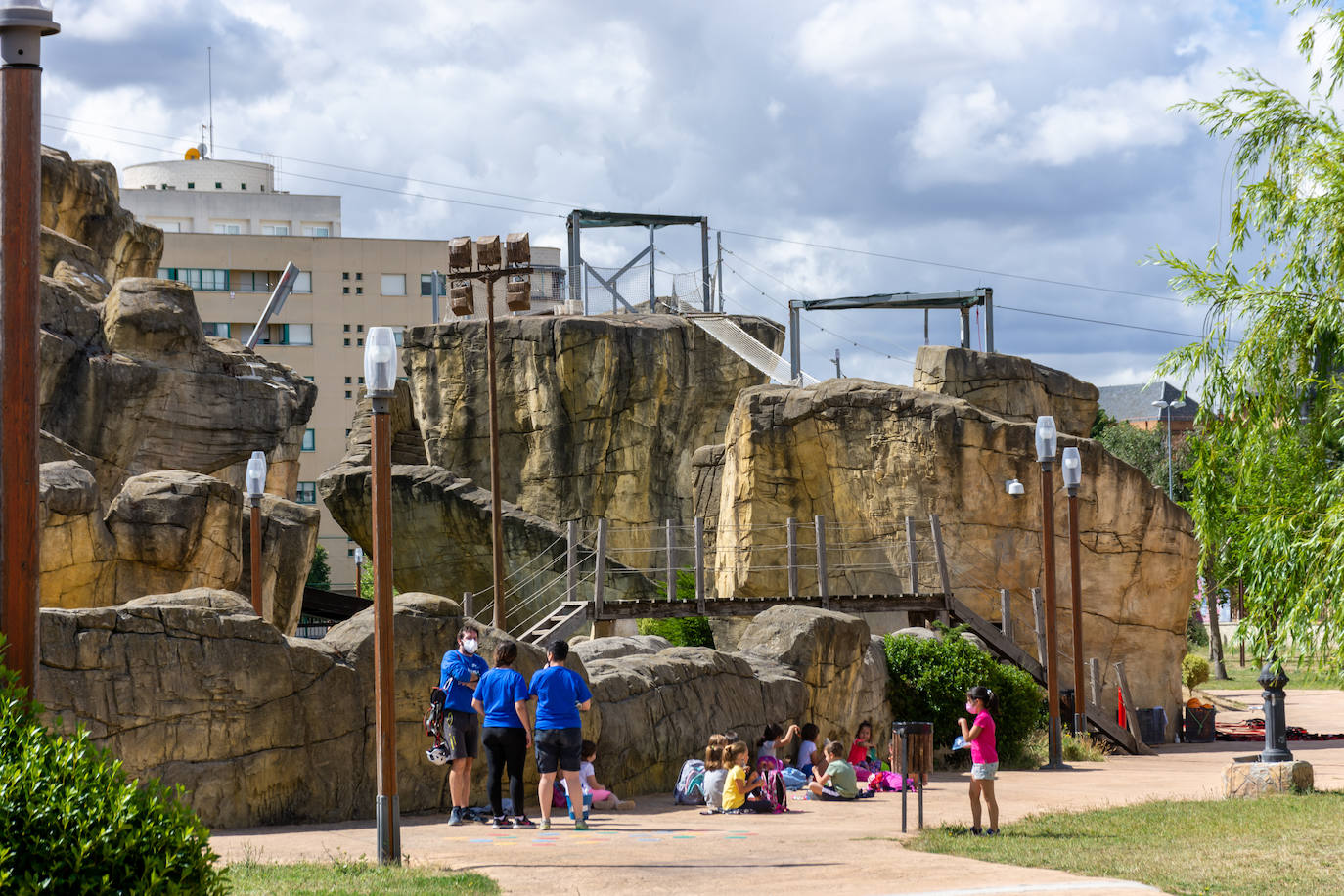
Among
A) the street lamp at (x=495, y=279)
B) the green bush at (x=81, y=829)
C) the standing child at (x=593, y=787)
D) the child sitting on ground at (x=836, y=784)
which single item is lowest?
the child sitting on ground at (x=836, y=784)

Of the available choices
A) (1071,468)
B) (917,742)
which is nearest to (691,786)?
(917,742)

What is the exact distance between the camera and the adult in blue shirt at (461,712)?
10633mm

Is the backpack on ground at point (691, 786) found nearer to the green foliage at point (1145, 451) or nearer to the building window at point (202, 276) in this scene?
the green foliage at point (1145, 451)

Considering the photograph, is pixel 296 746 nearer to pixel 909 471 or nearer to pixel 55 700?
pixel 55 700

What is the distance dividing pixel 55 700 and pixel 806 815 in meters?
5.95

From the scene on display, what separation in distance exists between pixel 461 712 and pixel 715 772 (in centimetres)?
259

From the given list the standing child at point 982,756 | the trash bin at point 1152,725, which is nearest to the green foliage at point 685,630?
the trash bin at point 1152,725

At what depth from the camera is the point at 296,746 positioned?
10852 millimetres

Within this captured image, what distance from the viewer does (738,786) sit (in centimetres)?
1208

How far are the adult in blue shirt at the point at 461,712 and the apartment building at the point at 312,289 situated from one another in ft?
201

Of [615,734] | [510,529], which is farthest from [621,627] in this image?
[615,734]

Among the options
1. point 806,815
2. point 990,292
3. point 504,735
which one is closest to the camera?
point 504,735

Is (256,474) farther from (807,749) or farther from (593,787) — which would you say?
(593,787)

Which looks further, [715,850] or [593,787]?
[593,787]
